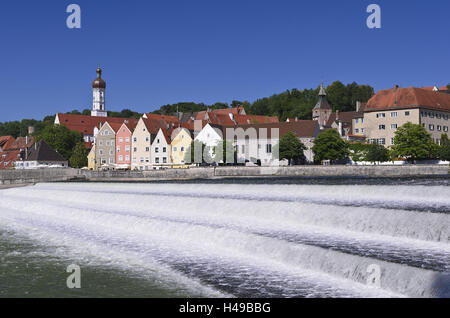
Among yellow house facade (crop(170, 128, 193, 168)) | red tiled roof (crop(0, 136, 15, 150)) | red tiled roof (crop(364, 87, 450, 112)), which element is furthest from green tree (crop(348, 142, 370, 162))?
red tiled roof (crop(0, 136, 15, 150))

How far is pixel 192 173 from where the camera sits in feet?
237

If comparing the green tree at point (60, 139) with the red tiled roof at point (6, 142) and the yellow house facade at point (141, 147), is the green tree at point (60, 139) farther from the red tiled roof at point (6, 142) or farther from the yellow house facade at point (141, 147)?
the red tiled roof at point (6, 142)

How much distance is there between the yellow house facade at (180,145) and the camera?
302ft

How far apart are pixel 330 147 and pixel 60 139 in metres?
63.6

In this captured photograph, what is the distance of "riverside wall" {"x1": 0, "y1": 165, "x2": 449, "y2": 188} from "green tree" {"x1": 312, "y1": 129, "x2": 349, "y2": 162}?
15.0 meters

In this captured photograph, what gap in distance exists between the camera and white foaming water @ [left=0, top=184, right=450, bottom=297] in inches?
408

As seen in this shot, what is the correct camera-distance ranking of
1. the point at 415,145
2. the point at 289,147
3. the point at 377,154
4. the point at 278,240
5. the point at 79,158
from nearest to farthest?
the point at 278,240, the point at 415,145, the point at 377,154, the point at 289,147, the point at 79,158

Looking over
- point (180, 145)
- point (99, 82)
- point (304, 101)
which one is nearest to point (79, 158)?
point (180, 145)

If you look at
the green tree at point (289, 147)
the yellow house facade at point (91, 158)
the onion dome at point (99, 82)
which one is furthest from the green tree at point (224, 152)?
the onion dome at point (99, 82)

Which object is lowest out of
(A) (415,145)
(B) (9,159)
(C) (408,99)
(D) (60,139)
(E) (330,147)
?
(B) (9,159)

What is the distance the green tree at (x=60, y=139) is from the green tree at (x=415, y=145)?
231ft

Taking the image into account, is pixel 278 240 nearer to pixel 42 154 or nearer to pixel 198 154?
pixel 198 154
